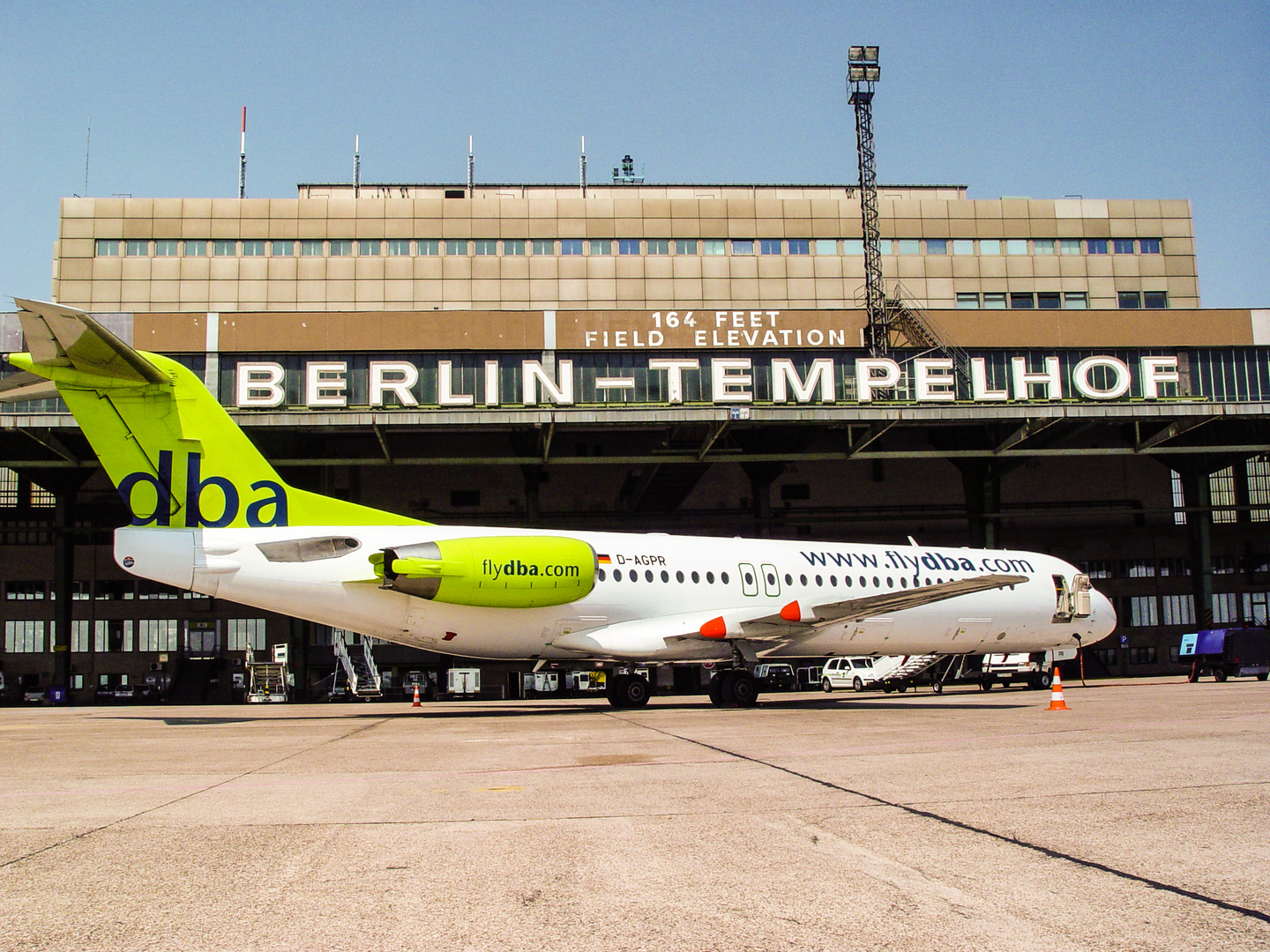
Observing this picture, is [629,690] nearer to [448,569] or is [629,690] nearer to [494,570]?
[494,570]

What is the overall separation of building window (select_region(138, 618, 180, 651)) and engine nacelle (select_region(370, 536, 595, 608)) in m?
32.7

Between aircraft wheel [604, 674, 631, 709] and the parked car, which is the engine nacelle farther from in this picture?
the parked car

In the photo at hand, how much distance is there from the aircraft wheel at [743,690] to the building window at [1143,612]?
37004 millimetres

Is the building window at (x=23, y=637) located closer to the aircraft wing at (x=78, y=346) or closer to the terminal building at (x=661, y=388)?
Result: the terminal building at (x=661, y=388)

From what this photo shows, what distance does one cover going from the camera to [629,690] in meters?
24.7

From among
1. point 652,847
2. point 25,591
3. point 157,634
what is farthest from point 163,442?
point 25,591

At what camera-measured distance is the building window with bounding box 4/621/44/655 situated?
4772 centimetres

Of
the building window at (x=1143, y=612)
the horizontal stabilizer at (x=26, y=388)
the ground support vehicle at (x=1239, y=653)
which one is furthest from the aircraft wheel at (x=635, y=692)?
the building window at (x=1143, y=612)

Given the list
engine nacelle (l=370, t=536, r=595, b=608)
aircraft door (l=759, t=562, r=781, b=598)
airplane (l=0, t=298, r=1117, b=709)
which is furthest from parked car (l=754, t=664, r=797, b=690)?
engine nacelle (l=370, t=536, r=595, b=608)

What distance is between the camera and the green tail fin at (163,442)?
17.8 meters

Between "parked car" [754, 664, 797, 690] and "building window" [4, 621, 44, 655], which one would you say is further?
"building window" [4, 621, 44, 655]

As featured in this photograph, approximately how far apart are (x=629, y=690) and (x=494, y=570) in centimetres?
573

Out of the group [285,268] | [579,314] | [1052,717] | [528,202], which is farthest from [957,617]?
[285,268]

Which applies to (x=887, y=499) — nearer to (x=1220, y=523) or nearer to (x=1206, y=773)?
(x=1220, y=523)
